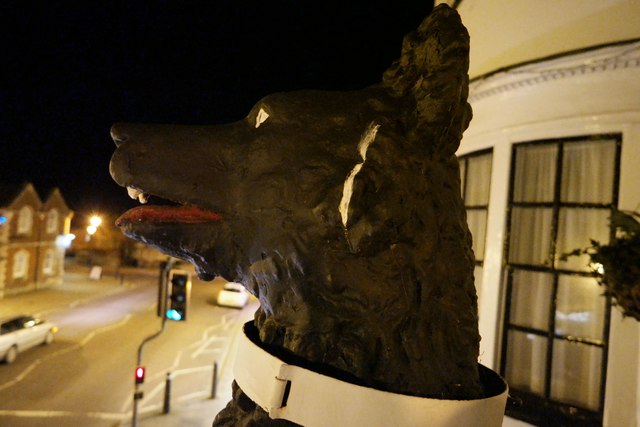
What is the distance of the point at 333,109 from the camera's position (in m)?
1.60

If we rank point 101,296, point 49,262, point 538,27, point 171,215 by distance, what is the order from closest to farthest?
point 171,215
point 538,27
point 101,296
point 49,262

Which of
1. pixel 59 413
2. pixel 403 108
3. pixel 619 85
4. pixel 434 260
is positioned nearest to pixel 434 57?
pixel 403 108

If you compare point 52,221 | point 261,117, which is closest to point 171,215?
point 261,117

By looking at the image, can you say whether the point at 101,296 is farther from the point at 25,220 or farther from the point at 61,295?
the point at 25,220

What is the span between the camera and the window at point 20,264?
777 inches

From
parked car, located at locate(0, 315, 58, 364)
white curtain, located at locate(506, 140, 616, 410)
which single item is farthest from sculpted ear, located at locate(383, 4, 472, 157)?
parked car, located at locate(0, 315, 58, 364)

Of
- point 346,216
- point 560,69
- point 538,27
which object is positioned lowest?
point 346,216

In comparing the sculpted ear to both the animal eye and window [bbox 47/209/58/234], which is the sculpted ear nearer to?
the animal eye

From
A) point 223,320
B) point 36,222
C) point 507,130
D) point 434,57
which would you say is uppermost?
point 507,130

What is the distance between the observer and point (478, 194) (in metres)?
5.27

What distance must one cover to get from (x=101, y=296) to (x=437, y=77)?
23.0m

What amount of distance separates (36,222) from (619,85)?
23486 mm

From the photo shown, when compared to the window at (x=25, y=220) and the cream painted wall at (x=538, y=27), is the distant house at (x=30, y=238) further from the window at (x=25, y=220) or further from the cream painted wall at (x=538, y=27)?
the cream painted wall at (x=538, y=27)

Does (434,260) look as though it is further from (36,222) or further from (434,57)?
(36,222)
